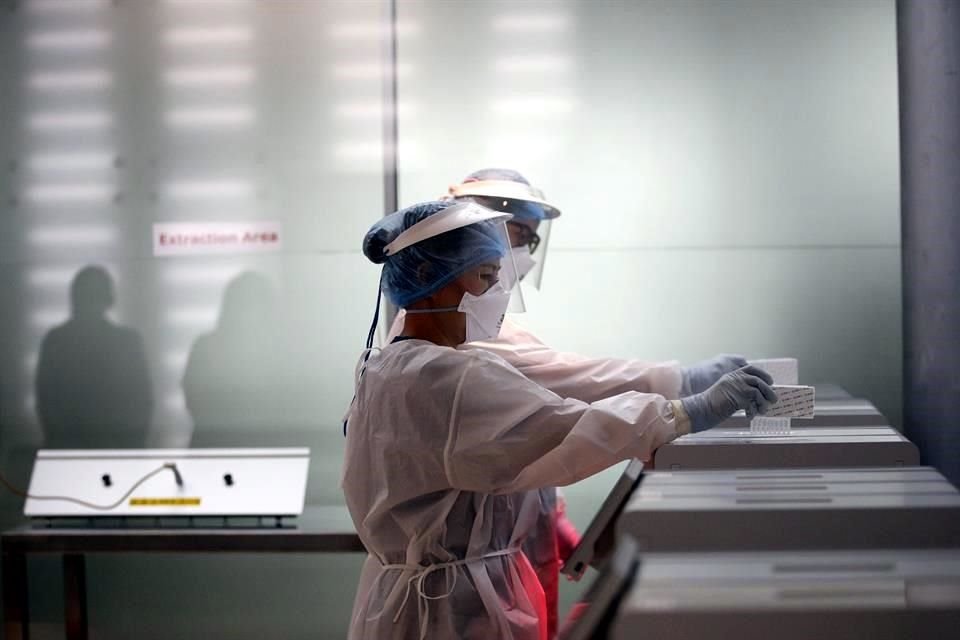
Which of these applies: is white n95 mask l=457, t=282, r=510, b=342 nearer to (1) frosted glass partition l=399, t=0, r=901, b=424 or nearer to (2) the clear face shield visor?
(2) the clear face shield visor

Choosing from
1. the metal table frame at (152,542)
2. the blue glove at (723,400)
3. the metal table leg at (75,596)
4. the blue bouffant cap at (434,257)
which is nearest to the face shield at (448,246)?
the blue bouffant cap at (434,257)

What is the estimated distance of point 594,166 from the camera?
308 cm

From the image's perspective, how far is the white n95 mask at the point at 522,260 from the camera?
2430 millimetres

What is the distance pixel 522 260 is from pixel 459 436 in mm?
845

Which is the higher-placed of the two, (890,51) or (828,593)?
(890,51)

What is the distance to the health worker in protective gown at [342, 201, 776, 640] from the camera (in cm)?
165

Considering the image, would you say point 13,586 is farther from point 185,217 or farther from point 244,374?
point 185,217

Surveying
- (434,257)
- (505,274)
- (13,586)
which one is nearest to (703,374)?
(505,274)

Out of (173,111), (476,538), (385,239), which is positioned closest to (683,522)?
(476,538)

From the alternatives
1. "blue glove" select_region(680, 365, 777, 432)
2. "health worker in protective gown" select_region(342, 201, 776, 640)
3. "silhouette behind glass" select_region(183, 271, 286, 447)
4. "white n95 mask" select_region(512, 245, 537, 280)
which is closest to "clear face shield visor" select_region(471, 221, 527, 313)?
"health worker in protective gown" select_region(342, 201, 776, 640)

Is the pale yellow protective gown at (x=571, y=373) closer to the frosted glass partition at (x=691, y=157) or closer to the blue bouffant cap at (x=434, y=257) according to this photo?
the blue bouffant cap at (x=434, y=257)

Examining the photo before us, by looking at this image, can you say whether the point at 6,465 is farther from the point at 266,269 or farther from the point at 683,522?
the point at 683,522

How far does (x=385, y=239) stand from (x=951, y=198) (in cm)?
104

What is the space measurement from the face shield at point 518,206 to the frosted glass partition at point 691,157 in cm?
59
